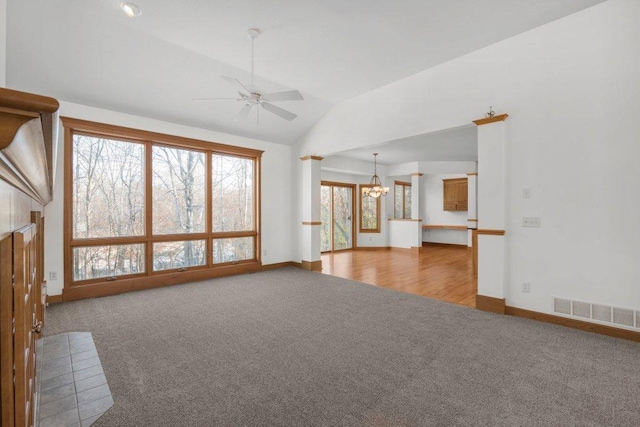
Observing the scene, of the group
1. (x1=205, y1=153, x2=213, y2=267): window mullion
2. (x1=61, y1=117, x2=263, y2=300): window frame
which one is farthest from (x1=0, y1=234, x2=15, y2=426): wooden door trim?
(x1=205, y1=153, x2=213, y2=267): window mullion

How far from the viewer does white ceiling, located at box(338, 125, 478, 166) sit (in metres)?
5.79

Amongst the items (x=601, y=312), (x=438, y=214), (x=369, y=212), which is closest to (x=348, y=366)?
(x=601, y=312)

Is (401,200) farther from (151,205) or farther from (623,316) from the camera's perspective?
(151,205)

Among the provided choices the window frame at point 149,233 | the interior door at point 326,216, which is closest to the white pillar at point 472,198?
the interior door at point 326,216

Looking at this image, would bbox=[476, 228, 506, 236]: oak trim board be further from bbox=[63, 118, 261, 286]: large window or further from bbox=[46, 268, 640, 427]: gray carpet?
bbox=[63, 118, 261, 286]: large window

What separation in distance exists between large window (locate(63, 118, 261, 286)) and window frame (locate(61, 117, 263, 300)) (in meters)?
0.01

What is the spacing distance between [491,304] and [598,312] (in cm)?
94

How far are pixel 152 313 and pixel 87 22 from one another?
3293 mm

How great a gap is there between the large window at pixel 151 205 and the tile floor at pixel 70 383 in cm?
180

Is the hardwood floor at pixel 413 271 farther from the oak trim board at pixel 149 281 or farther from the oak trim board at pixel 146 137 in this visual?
the oak trim board at pixel 146 137

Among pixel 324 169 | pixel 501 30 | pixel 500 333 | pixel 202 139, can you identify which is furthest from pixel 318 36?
pixel 324 169

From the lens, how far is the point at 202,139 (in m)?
5.22

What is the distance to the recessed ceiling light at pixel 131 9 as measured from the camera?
2846 mm

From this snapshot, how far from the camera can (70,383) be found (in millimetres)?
2125
